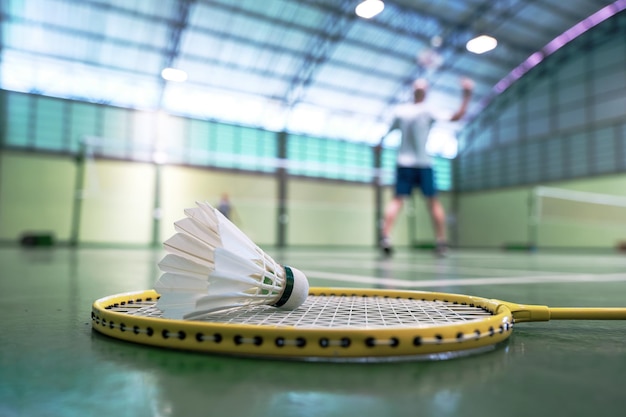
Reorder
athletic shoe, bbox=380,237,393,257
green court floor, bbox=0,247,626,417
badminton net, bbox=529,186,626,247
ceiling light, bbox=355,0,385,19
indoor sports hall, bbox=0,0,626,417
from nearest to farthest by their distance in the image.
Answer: green court floor, bbox=0,247,626,417
indoor sports hall, bbox=0,0,626,417
athletic shoe, bbox=380,237,393,257
ceiling light, bbox=355,0,385,19
badminton net, bbox=529,186,626,247

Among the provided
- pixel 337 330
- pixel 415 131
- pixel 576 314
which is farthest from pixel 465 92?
pixel 337 330

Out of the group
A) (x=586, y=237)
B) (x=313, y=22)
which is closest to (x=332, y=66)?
(x=313, y=22)

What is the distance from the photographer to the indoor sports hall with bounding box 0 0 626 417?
582 mm

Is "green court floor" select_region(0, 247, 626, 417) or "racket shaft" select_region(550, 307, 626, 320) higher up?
"racket shaft" select_region(550, 307, 626, 320)

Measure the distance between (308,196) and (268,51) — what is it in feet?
18.6

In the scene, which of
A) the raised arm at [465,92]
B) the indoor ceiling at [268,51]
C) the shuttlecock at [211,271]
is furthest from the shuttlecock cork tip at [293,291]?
the indoor ceiling at [268,51]

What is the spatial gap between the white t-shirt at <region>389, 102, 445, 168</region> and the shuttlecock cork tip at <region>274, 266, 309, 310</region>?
4.38 meters

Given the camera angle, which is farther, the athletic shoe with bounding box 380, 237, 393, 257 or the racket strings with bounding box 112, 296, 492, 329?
the athletic shoe with bounding box 380, 237, 393, 257

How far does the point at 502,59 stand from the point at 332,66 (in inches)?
272

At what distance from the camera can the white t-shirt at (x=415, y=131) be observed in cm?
514

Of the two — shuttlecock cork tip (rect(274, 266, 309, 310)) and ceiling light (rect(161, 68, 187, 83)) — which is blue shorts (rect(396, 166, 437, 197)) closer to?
shuttlecock cork tip (rect(274, 266, 309, 310))

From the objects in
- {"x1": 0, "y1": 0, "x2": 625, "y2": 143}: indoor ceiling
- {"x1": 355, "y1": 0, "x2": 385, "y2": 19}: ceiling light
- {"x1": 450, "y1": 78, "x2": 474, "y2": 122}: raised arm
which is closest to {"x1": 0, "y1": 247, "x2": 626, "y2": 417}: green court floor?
{"x1": 450, "y1": 78, "x2": 474, "y2": 122}: raised arm

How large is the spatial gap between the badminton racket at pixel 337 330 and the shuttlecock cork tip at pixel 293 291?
21 mm

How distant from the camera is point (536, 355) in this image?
719 millimetres
